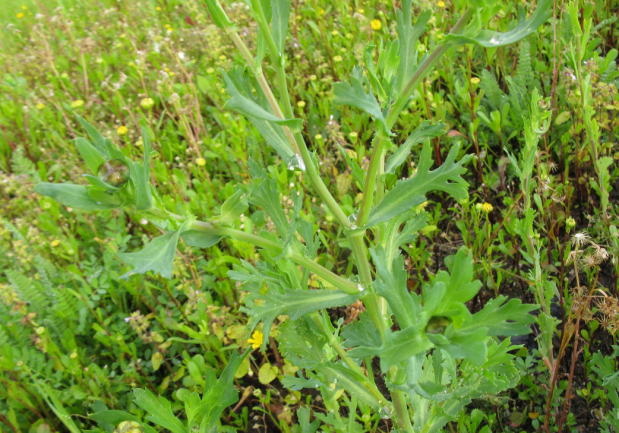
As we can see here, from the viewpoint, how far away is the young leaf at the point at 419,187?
1.24m

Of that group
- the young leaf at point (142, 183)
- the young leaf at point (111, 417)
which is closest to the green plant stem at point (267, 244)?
the young leaf at point (142, 183)

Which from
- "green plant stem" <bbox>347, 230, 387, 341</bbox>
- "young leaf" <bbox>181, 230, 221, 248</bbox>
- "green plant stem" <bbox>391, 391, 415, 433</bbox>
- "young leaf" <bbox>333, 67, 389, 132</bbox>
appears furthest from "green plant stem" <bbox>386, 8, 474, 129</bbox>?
"green plant stem" <bbox>391, 391, 415, 433</bbox>

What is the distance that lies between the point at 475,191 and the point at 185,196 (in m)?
1.73

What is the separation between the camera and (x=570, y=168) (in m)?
2.60

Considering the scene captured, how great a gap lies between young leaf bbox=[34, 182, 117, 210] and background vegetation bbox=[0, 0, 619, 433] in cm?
63

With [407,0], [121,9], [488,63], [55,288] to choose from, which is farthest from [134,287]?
[121,9]

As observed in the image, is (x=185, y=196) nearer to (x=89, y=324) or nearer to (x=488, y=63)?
(x=89, y=324)

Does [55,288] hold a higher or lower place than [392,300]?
lower

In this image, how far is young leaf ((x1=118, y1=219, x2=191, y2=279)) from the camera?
107cm

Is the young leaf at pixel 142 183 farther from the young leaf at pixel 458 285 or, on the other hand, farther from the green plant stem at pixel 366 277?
the young leaf at pixel 458 285

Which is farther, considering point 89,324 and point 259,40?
point 89,324

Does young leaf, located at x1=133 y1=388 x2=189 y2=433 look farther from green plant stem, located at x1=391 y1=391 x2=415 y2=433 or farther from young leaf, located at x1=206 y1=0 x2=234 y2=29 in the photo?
young leaf, located at x1=206 y1=0 x2=234 y2=29

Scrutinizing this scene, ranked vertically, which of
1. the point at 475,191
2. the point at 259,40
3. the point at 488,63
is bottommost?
the point at 475,191

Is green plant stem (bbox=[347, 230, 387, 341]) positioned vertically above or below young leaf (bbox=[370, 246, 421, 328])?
below
